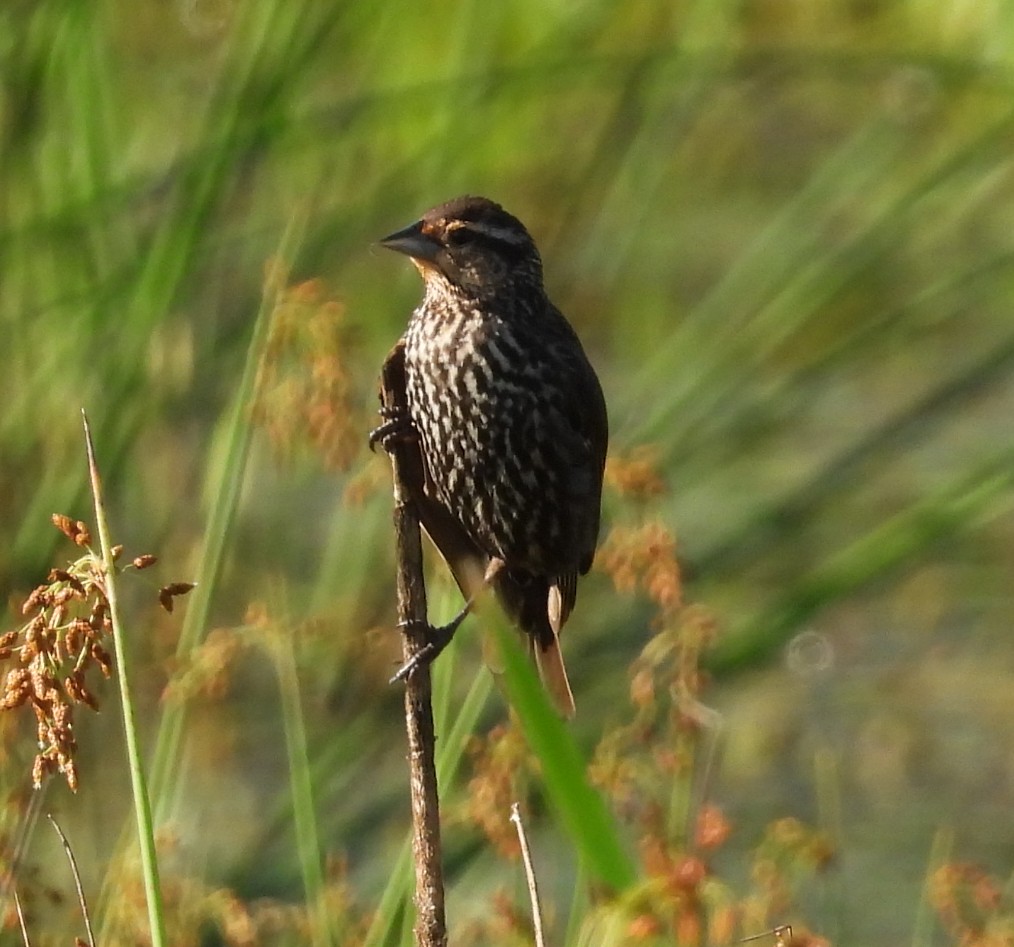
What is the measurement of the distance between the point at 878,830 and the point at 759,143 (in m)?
2.36

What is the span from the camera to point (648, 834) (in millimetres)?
2561

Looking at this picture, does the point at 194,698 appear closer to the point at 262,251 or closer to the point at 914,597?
the point at 262,251

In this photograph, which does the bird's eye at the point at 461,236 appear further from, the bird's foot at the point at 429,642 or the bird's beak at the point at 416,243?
the bird's foot at the point at 429,642

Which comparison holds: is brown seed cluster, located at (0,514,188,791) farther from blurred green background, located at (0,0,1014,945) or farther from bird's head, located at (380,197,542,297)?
bird's head, located at (380,197,542,297)

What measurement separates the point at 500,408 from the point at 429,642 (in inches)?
37.0

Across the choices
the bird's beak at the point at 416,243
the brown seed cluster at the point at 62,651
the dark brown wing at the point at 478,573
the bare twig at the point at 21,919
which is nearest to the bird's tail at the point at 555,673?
the dark brown wing at the point at 478,573

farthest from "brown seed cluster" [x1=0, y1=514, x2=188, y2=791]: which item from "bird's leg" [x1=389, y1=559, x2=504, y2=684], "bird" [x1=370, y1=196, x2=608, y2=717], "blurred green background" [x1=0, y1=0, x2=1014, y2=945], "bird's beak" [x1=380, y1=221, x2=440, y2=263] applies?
"bird's beak" [x1=380, y1=221, x2=440, y2=263]

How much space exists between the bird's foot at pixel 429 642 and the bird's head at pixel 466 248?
66cm

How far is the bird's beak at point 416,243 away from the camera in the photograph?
3168 mm

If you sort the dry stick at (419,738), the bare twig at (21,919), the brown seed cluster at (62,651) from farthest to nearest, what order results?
the bare twig at (21,919)
the dry stick at (419,738)
the brown seed cluster at (62,651)

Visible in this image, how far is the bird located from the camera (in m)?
3.12

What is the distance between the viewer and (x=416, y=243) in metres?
3.19

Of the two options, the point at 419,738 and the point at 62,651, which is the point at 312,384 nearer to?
the point at 419,738

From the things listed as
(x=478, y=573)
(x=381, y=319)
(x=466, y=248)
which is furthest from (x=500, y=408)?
(x=381, y=319)
